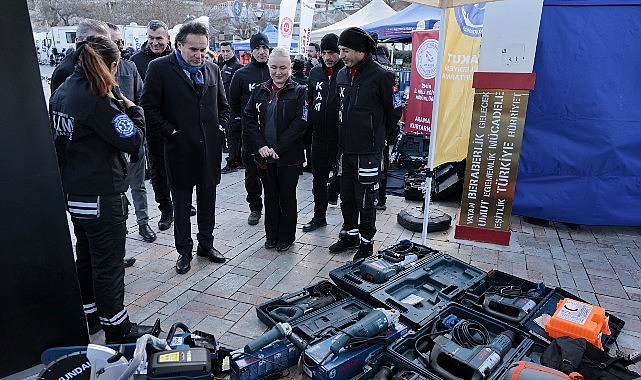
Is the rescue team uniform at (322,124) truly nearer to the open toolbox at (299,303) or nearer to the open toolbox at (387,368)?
the open toolbox at (299,303)

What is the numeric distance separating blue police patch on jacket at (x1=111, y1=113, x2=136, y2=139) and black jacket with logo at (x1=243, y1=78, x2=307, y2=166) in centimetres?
169

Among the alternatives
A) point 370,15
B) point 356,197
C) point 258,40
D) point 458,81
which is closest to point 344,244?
point 356,197

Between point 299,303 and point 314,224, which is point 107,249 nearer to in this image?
point 299,303

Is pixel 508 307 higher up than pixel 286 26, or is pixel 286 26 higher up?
pixel 286 26

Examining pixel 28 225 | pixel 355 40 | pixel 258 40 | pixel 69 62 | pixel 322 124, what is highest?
pixel 258 40

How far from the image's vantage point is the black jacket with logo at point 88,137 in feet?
7.97

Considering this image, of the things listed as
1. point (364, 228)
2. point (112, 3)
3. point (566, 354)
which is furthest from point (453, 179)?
point (112, 3)

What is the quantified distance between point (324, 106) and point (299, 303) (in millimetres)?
2390

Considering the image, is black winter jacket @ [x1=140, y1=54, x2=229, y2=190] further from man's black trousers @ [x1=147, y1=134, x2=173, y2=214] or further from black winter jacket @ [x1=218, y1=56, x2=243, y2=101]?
black winter jacket @ [x1=218, y1=56, x2=243, y2=101]

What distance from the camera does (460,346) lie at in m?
2.57

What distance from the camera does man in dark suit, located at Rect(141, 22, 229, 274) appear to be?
3.56m

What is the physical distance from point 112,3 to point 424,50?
2052 inches

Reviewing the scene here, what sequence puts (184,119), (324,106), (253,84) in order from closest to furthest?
1. (184,119)
2. (324,106)
3. (253,84)

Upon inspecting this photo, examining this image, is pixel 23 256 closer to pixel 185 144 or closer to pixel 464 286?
pixel 185 144
